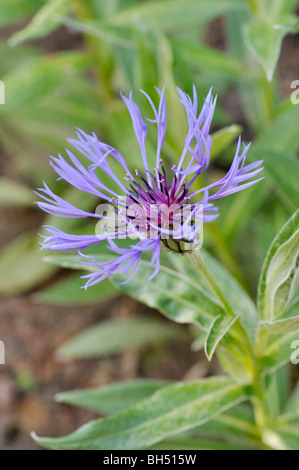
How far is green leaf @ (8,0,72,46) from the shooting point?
1.31 metres

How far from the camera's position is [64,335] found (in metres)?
1.86

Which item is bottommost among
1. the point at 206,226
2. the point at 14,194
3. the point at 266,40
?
the point at 206,226

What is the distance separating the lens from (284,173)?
112cm

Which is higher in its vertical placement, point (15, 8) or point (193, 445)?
point (15, 8)

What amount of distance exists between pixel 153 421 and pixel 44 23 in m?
0.94

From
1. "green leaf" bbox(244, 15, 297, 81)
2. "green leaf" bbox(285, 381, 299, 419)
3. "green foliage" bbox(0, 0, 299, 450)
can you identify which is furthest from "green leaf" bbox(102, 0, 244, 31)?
"green leaf" bbox(285, 381, 299, 419)

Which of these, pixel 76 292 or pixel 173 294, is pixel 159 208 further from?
pixel 76 292

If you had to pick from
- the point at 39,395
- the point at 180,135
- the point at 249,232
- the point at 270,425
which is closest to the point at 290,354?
the point at 270,425

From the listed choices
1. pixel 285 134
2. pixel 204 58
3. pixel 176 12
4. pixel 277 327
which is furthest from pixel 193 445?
pixel 176 12

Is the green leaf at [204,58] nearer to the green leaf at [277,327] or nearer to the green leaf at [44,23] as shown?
the green leaf at [44,23]

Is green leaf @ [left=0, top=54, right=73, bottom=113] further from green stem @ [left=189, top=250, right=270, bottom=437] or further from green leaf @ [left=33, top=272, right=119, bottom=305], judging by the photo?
green stem @ [left=189, top=250, right=270, bottom=437]

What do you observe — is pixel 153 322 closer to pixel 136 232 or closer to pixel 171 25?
pixel 171 25

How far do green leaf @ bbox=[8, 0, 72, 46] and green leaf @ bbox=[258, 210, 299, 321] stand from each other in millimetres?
778

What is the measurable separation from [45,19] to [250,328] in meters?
0.87
